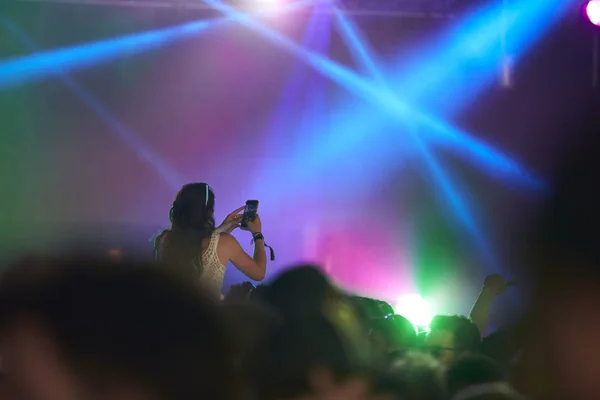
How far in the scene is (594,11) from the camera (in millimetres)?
4035

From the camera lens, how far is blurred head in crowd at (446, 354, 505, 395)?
45.4 inches

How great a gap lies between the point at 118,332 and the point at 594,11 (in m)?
4.28

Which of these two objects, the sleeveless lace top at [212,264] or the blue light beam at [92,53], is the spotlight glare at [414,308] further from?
the sleeveless lace top at [212,264]

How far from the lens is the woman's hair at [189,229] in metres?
2.40

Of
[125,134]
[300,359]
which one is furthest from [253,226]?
[125,134]

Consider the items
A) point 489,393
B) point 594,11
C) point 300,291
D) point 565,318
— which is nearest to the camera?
point 489,393

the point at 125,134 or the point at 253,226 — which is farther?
the point at 125,134

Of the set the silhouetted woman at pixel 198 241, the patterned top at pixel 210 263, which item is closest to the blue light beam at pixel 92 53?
the silhouetted woman at pixel 198 241

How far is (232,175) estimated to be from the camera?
555 centimetres

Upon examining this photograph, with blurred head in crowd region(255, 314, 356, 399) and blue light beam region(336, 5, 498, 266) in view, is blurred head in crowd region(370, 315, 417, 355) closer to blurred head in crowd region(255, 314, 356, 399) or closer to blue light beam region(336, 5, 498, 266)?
blurred head in crowd region(255, 314, 356, 399)

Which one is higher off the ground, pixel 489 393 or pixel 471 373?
pixel 471 373

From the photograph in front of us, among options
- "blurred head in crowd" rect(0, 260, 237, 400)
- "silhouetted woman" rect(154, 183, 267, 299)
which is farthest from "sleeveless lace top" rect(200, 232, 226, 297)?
"blurred head in crowd" rect(0, 260, 237, 400)

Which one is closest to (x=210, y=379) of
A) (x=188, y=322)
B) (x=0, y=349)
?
(x=188, y=322)

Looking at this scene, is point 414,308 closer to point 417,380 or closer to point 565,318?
point 565,318
